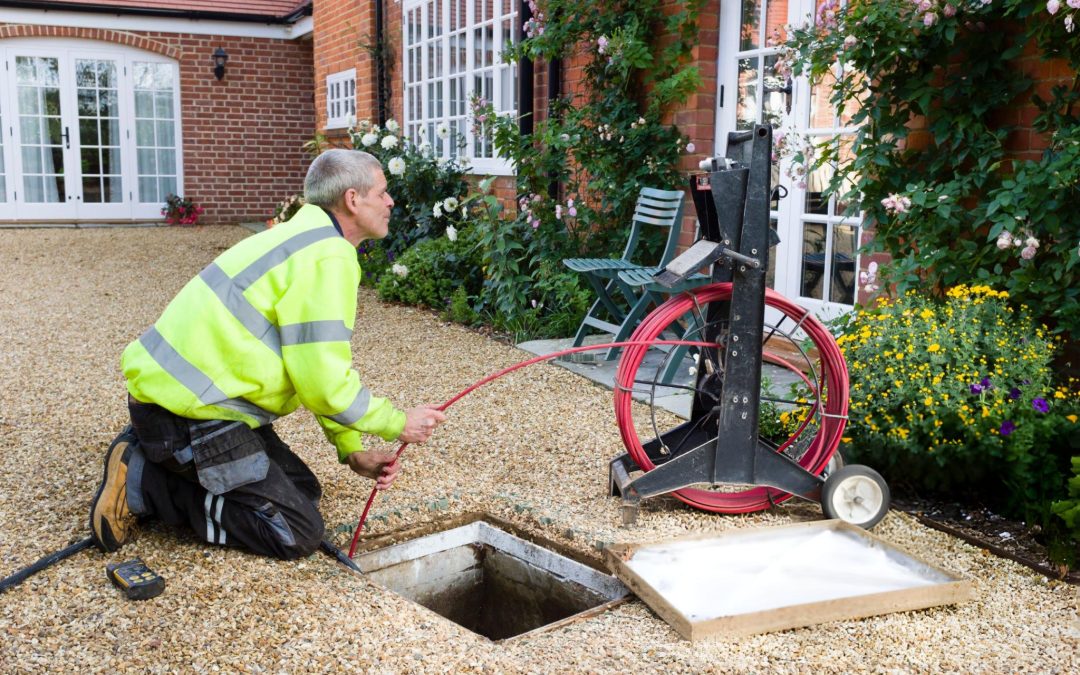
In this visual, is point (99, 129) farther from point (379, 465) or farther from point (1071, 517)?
point (1071, 517)

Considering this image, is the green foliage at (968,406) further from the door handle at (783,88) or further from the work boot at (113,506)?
the work boot at (113,506)

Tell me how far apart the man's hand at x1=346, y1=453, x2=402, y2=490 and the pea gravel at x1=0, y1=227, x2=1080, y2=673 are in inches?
10.6

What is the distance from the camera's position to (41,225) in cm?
1427

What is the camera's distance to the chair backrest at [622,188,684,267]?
5738mm

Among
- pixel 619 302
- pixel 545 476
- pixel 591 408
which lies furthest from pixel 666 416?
pixel 619 302

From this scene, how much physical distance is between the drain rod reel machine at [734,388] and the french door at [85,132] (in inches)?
531

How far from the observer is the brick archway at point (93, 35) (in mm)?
14000

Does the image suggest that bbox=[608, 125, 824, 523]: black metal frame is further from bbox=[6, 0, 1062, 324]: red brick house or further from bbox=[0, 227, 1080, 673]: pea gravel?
bbox=[6, 0, 1062, 324]: red brick house

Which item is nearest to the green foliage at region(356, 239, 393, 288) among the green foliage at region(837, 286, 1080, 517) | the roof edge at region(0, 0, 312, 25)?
the green foliage at region(837, 286, 1080, 517)

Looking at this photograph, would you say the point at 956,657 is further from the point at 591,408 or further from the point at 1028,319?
the point at 591,408

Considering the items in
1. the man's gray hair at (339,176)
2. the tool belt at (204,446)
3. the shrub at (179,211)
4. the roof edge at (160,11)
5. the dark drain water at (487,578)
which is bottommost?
the dark drain water at (487,578)

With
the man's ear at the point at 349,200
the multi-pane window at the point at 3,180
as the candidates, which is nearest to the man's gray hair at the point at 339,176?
the man's ear at the point at 349,200

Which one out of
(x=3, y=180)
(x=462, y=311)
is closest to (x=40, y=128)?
(x=3, y=180)

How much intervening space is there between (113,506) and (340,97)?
11075mm
